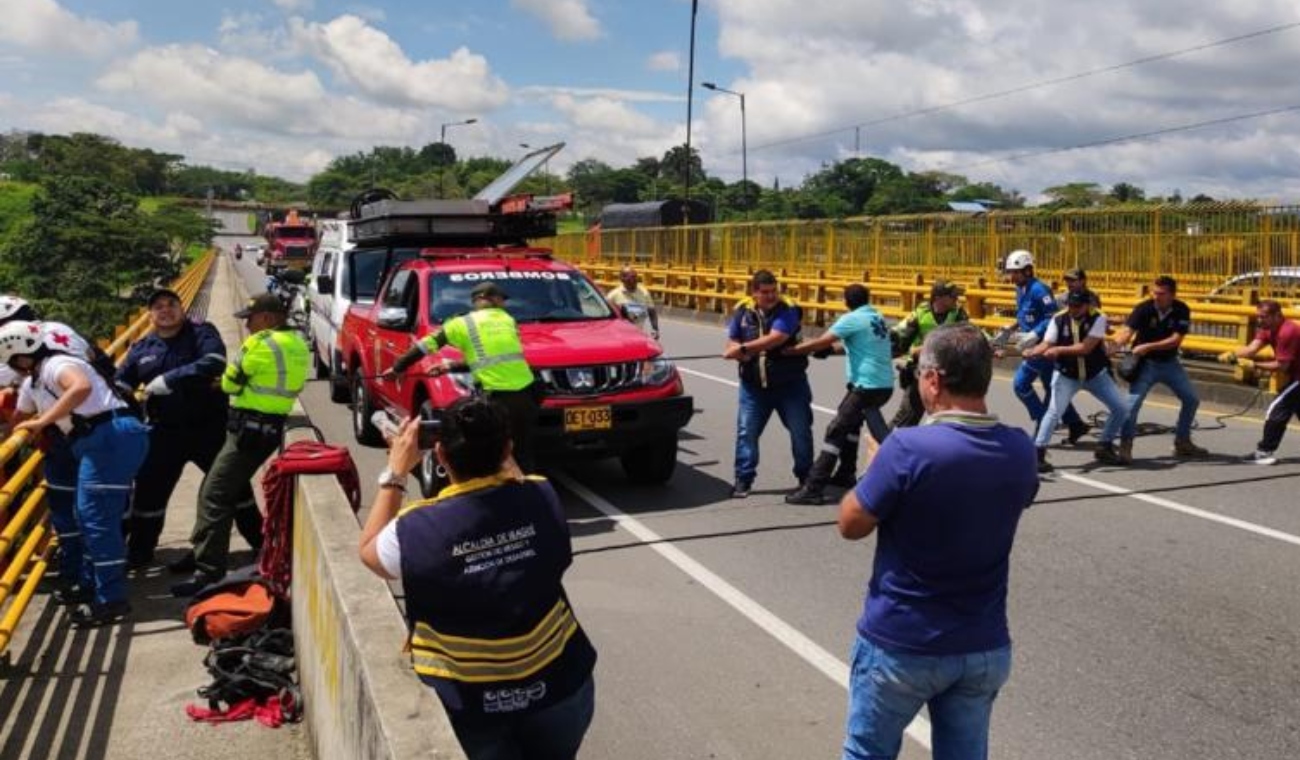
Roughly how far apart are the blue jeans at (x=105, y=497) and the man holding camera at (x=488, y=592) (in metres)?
3.39

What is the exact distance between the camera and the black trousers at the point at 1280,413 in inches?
355

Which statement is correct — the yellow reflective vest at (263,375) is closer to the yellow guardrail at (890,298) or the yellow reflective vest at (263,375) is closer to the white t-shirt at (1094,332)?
the white t-shirt at (1094,332)

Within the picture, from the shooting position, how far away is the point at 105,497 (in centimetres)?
567

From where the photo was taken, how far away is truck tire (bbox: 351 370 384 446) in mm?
9836

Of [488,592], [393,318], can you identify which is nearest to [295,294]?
[393,318]

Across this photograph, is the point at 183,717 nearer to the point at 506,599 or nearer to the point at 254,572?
the point at 254,572

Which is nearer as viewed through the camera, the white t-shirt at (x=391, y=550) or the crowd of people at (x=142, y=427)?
the white t-shirt at (x=391, y=550)

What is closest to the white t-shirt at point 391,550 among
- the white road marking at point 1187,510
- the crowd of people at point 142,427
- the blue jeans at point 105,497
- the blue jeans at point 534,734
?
the blue jeans at point 534,734

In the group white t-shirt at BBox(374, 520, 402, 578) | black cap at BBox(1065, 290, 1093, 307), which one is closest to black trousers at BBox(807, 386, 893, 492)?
black cap at BBox(1065, 290, 1093, 307)

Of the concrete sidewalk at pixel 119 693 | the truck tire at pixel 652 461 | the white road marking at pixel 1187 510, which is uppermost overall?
the truck tire at pixel 652 461

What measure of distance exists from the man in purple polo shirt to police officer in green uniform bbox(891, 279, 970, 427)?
4461mm

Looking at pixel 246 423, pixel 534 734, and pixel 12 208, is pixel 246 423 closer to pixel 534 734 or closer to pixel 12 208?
pixel 534 734

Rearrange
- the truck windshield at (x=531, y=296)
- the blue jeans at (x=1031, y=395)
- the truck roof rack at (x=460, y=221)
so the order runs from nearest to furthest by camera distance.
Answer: the truck windshield at (x=531, y=296), the blue jeans at (x=1031, y=395), the truck roof rack at (x=460, y=221)

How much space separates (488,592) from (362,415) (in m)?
7.66
